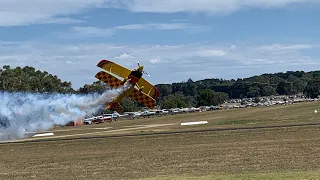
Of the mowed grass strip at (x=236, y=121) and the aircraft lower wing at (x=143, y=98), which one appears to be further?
the mowed grass strip at (x=236, y=121)

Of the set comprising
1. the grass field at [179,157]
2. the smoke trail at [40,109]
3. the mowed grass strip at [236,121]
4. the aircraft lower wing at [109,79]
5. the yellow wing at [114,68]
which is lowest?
the grass field at [179,157]

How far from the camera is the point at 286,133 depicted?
2005 inches

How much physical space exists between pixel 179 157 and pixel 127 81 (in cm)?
983

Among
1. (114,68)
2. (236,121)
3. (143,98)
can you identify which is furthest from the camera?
(236,121)

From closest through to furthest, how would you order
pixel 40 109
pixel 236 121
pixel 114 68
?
pixel 40 109 < pixel 114 68 < pixel 236 121

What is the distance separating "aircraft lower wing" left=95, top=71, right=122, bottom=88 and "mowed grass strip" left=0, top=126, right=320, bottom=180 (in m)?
5.80

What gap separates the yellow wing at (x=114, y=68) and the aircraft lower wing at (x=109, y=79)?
805 millimetres

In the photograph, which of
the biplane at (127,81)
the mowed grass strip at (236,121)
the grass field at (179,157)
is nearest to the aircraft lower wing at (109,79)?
the biplane at (127,81)

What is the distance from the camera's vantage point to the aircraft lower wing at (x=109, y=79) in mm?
45688

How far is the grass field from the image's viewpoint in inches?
1196

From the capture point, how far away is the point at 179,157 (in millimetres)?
38125

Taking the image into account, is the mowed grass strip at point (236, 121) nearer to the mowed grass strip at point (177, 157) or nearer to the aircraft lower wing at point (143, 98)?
the mowed grass strip at point (177, 157)

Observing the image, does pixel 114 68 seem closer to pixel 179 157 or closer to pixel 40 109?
pixel 40 109

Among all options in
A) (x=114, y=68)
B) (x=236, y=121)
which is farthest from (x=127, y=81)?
(x=236, y=121)
